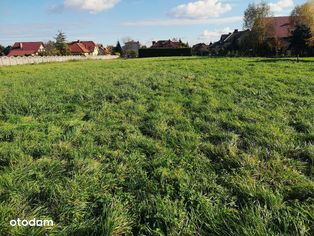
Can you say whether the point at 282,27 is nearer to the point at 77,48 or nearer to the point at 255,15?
the point at 255,15

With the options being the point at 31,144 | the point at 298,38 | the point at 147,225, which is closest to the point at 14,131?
the point at 31,144

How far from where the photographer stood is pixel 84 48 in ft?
329

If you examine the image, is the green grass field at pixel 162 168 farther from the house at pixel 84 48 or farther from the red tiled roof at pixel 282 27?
the house at pixel 84 48

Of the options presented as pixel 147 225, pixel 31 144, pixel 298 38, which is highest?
pixel 298 38

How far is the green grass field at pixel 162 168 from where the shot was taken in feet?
9.18

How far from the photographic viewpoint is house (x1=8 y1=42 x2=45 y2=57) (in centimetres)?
8781

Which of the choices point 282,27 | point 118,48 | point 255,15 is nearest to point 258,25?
point 255,15

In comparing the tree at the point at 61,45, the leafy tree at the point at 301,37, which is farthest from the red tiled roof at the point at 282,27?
the tree at the point at 61,45

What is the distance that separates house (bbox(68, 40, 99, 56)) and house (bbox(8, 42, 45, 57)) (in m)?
9.55

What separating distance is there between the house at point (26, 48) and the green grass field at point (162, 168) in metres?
89.3

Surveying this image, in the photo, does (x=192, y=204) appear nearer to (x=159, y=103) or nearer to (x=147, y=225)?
(x=147, y=225)

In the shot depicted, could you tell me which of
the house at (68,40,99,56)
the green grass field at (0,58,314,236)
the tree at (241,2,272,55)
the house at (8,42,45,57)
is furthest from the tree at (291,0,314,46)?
the house at (8,42,45,57)

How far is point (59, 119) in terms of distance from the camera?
6305mm

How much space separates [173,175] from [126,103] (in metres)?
4.16
